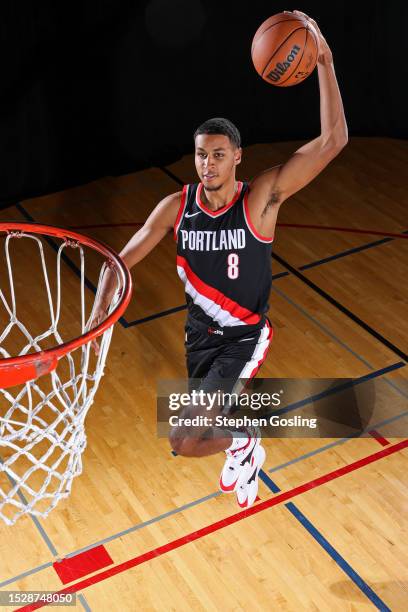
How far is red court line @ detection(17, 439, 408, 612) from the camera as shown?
16.0 feet

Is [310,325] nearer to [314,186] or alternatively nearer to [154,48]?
[314,186]

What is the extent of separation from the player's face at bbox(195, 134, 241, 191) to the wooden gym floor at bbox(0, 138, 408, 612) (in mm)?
1928

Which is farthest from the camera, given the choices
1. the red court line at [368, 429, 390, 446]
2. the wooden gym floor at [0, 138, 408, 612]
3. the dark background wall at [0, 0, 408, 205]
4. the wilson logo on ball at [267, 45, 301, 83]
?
the dark background wall at [0, 0, 408, 205]

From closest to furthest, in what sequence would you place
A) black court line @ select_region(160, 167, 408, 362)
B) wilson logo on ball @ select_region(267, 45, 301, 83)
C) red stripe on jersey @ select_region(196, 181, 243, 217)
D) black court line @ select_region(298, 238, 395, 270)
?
wilson logo on ball @ select_region(267, 45, 301, 83) → red stripe on jersey @ select_region(196, 181, 243, 217) → black court line @ select_region(160, 167, 408, 362) → black court line @ select_region(298, 238, 395, 270)

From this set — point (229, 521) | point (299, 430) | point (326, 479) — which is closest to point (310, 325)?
point (299, 430)

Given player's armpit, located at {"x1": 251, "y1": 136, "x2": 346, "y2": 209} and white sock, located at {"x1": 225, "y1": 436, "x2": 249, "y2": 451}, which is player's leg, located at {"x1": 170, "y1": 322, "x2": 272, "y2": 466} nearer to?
white sock, located at {"x1": 225, "y1": 436, "x2": 249, "y2": 451}

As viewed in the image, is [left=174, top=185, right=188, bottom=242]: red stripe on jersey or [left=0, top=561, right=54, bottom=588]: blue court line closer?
[left=0, top=561, right=54, bottom=588]: blue court line

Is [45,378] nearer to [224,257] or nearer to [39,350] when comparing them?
[39,350]

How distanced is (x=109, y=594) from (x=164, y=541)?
0.48m

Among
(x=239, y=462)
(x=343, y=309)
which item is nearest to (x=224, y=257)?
(x=239, y=462)

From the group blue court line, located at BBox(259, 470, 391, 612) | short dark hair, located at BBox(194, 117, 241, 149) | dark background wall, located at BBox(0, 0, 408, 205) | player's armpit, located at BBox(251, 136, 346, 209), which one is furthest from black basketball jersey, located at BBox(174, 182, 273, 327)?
dark background wall, located at BBox(0, 0, 408, 205)

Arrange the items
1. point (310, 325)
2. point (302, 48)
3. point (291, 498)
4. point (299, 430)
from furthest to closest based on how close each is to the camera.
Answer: point (310, 325) < point (299, 430) < point (291, 498) < point (302, 48)

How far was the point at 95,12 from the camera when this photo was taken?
876cm

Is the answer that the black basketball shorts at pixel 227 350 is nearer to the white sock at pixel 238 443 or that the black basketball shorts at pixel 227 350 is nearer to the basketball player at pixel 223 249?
the basketball player at pixel 223 249
